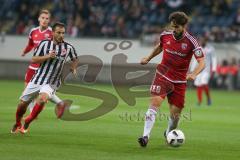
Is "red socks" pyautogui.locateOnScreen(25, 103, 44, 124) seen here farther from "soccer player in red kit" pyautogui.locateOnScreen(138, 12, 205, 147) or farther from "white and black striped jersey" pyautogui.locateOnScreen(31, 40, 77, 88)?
"soccer player in red kit" pyautogui.locateOnScreen(138, 12, 205, 147)

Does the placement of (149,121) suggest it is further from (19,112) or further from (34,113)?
(19,112)

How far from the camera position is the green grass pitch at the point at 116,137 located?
1148 cm

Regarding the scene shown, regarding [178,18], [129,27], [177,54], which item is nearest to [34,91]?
[177,54]

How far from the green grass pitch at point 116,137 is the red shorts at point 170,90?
0.83m

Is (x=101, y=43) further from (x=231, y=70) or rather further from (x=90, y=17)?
(x=231, y=70)

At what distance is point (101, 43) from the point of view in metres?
34.6

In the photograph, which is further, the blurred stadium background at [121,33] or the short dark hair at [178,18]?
the blurred stadium background at [121,33]

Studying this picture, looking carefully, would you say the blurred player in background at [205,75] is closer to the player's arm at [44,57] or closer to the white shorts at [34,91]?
the white shorts at [34,91]

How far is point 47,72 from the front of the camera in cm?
1396

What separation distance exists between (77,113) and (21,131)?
541cm

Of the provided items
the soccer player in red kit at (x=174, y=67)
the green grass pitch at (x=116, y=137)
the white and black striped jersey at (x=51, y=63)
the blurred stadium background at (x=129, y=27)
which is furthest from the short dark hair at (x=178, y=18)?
the blurred stadium background at (x=129, y=27)

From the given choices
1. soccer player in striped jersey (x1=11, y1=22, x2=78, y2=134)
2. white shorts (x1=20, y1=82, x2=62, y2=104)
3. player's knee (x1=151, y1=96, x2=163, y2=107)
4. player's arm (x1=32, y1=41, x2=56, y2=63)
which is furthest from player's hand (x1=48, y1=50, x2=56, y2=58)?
player's knee (x1=151, y1=96, x2=163, y2=107)

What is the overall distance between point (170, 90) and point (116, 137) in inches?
74.1

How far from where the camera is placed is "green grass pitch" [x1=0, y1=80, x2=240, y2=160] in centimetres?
1148
